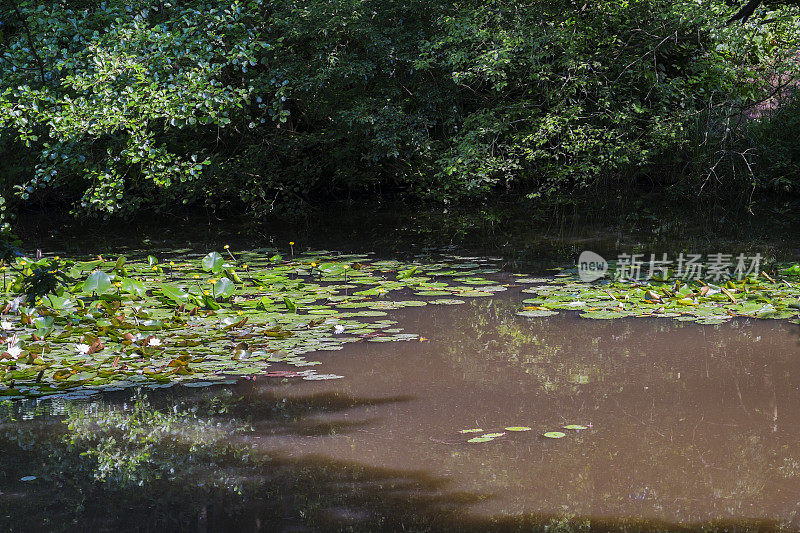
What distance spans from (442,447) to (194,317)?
2.33 meters

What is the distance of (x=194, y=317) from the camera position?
15.4 ft

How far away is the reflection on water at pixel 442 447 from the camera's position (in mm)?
2346

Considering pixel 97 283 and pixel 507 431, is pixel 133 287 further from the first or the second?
pixel 507 431

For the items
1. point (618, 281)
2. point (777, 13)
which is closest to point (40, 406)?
point (618, 281)

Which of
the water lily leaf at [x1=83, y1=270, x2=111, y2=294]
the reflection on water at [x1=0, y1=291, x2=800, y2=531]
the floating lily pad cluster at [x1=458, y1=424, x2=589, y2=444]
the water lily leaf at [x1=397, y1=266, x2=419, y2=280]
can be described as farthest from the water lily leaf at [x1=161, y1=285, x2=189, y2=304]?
the floating lily pad cluster at [x1=458, y1=424, x2=589, y2=444]

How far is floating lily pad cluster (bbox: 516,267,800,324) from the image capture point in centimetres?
452

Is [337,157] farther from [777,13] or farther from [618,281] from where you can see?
[618,281]

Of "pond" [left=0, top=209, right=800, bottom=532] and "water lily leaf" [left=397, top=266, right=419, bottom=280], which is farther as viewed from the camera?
"water lily leaf" [left=397, top=266, right=419, bottom=280]

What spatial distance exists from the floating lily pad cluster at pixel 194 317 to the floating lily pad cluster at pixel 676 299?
0.55 metres

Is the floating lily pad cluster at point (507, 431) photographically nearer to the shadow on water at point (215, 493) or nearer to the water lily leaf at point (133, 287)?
the shadow on water at point (215, 493)

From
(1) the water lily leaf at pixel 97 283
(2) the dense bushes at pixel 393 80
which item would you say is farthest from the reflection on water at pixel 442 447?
(2) the dense bushes at pixel 393 80

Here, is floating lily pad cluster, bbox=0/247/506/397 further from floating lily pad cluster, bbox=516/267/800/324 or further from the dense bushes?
the dense bushes

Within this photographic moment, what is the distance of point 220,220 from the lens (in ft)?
36.2

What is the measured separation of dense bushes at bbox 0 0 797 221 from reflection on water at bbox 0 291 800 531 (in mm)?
5608
